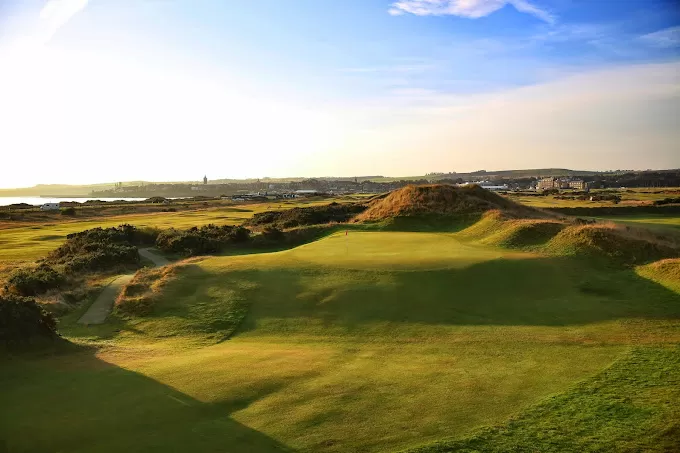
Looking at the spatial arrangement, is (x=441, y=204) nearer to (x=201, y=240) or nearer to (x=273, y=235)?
(x=273, y=235)

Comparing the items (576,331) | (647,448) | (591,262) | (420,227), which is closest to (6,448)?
(647,448)

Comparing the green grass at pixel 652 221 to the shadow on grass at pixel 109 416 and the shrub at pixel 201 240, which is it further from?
the shadow on grass at pixel 109 416

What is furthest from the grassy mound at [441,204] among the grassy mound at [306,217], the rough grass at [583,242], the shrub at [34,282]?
the shrub at [34,282]

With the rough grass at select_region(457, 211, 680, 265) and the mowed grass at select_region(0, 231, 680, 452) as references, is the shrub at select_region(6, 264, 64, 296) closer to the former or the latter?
the mowed grass at select_region(0, 231, 680, 452)

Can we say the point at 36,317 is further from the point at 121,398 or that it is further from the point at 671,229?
the point at 671,229

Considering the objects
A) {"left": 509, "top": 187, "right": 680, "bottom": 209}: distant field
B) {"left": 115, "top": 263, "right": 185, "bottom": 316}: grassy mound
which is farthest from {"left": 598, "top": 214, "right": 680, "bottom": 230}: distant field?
{"left": 115, "top": 263, "right": 185, "bottom": 316}: grassy mound
